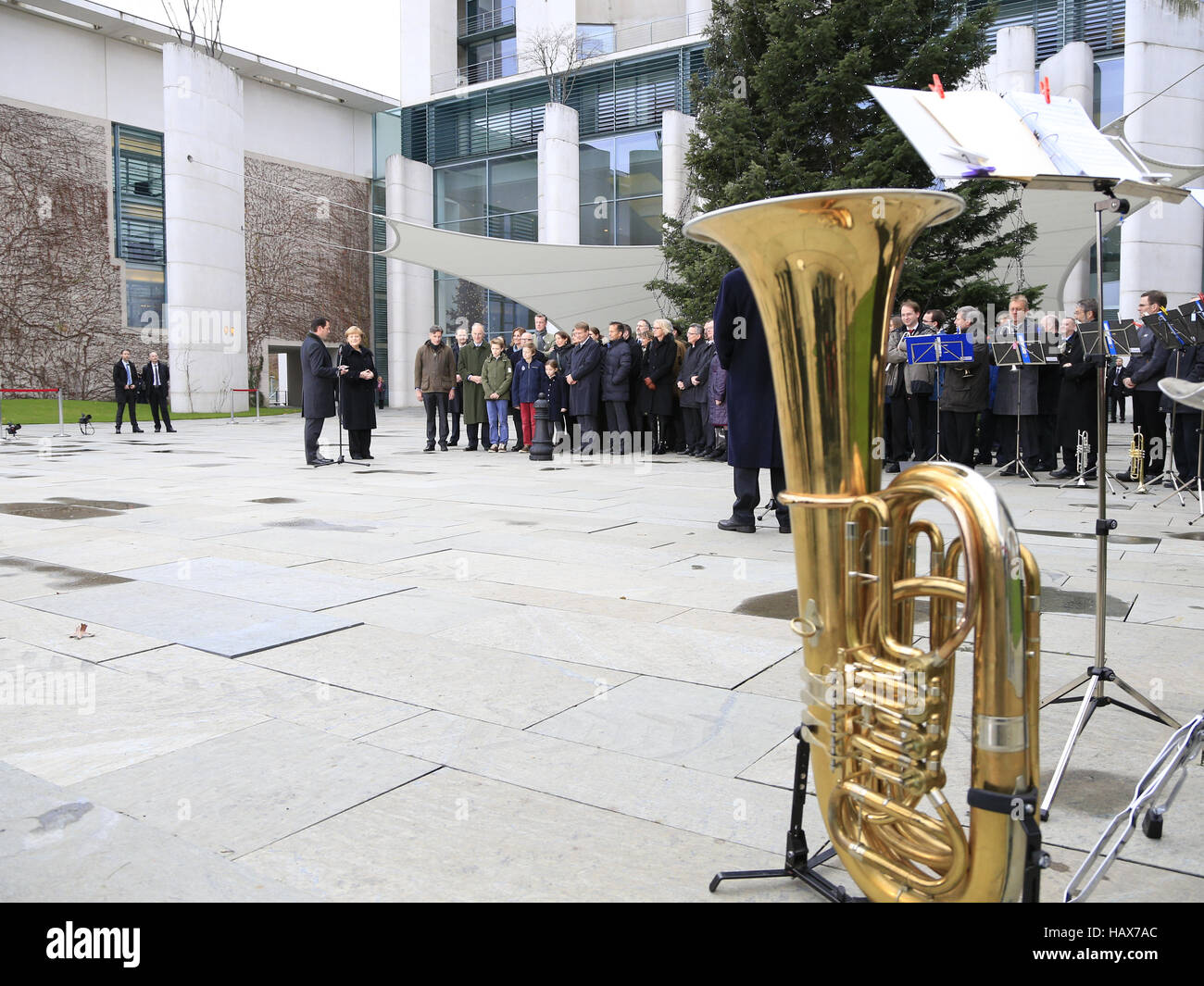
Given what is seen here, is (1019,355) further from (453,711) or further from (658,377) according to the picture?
(453,711)

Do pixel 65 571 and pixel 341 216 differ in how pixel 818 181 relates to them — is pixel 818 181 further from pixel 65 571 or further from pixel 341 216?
pixel 341 216

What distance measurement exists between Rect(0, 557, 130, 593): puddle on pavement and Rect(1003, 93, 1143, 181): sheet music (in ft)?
16.1

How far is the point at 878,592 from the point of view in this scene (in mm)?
1786

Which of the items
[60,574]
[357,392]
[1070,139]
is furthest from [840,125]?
[1070,139]

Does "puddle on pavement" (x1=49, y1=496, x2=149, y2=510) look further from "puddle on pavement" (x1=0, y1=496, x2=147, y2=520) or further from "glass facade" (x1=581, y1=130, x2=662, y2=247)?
"glass facade" (x1=581, y1=130, x2=662, y2=247)

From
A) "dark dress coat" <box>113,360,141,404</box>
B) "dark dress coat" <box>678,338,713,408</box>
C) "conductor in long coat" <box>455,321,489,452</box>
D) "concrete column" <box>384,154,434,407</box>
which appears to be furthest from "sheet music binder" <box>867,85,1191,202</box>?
"concrete column" <box>384,154,434,407</box>

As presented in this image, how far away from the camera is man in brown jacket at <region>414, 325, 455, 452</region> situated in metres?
15.2

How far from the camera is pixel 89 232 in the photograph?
33531mm

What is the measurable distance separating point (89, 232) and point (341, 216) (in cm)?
1013

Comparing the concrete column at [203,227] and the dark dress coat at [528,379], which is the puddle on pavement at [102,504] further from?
the concrete column at [203,227]

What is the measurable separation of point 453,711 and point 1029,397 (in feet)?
31.3

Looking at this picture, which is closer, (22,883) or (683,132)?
(22,883)

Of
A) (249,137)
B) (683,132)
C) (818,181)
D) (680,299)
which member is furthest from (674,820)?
(249,137)
